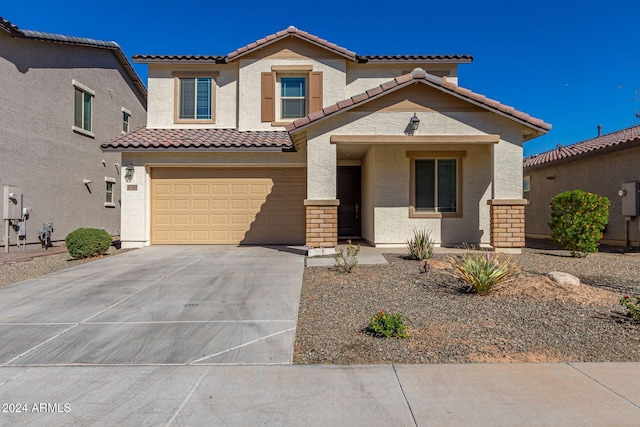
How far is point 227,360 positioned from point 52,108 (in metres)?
14.1

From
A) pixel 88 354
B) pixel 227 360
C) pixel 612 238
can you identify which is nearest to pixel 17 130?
pixel 88 354

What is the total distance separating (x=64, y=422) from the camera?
284 centimetres

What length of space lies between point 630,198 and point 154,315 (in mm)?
13236

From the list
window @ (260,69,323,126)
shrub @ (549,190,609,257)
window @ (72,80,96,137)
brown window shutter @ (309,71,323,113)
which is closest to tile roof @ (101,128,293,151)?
window @ (260,69,323,126)

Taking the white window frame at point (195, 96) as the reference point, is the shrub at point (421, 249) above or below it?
below

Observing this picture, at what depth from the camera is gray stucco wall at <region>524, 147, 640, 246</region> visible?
476 inches

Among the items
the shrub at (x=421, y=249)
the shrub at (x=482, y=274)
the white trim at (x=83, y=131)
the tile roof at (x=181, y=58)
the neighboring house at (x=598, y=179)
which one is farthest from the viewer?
the white trim at (x=83, y=131)

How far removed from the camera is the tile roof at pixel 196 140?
1213 cm

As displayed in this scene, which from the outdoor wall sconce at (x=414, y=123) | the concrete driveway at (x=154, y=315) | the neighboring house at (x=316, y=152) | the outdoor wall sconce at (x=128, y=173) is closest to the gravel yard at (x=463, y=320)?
the concrete driveway at (x=154, y=315)

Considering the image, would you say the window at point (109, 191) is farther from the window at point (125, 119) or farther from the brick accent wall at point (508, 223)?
the brick accent wall at point (508, 223)

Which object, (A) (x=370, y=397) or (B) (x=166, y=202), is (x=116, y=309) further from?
(B) (x=166, y=202)

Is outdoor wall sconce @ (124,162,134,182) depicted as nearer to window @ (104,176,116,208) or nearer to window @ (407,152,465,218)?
window @ (104,176,116,208)

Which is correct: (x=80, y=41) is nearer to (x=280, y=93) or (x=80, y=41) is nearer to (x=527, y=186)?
(x=280, y=93)

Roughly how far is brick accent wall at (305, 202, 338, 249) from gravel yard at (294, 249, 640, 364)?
2.24m
